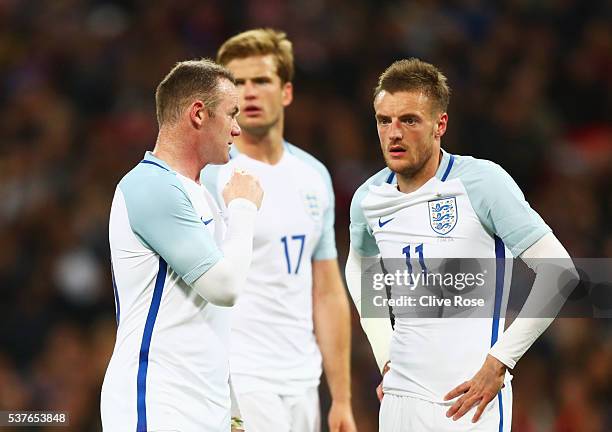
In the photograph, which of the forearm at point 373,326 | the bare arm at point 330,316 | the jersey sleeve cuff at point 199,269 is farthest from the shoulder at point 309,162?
the jersey sleeve cuff at point 199,269

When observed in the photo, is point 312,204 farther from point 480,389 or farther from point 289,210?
point 480,389

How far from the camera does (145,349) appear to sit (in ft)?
13.1

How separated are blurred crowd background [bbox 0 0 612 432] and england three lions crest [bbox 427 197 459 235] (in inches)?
145

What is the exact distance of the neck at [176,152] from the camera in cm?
425

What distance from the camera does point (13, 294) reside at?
923cm

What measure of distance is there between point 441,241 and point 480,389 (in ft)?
1.98

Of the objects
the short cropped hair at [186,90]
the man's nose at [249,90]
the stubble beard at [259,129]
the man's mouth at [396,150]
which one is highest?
the man's nose at [249,90]

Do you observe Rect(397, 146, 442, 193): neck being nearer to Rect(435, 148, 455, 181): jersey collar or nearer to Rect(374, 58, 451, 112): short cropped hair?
Rect(435, 148, 455, 181): jersey collar

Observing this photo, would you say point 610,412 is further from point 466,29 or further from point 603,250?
point 466,29

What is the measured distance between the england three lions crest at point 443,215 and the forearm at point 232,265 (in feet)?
2.44

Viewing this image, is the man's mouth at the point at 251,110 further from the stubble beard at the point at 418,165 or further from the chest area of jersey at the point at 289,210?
the stubble beard at the point at 418,165

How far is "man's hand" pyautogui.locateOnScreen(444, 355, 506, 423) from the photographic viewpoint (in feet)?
13.5

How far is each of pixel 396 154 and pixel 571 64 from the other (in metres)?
6.70

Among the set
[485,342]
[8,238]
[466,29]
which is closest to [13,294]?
[8,238]
